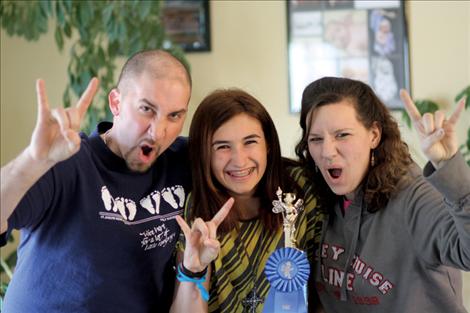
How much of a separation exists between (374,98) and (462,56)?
168 cm

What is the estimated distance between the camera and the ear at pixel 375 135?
162 centimetres

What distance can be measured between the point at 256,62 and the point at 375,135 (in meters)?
1.76

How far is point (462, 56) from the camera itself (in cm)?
307

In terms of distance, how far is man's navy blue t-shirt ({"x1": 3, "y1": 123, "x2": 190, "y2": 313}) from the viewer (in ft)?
4.75

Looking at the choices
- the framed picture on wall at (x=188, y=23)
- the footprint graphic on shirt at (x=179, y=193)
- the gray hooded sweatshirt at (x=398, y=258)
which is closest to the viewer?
the gray hooded sweatshirt at (x=398, y=258)

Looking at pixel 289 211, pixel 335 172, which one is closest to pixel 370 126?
pixel 335 172

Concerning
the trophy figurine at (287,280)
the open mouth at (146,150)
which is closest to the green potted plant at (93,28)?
the open mouth at (146,150)

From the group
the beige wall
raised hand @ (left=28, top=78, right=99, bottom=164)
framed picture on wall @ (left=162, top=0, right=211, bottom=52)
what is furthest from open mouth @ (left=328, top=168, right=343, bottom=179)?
framed picture on wall @ (left=162, top=0, right=211, bottom=52)

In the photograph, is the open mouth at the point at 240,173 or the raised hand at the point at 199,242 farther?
the open mouth at the point at 240,173

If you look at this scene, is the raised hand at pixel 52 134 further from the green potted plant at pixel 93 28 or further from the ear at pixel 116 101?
the green potted plant at pixel 93 28

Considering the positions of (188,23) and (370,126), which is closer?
(370,126)

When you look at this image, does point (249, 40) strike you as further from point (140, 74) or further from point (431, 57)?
point (140, 74)

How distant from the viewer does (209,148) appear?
5.31 ft

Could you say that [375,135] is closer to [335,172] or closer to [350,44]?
[335,172]
